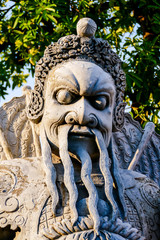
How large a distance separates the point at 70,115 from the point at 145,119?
10.8 ft

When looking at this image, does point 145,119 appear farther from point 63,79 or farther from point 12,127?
point 63,79

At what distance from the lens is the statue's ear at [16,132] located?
5887mm

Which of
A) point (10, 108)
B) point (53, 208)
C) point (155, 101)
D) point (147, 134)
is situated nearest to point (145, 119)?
point (155, 101)

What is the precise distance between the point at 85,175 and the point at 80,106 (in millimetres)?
601

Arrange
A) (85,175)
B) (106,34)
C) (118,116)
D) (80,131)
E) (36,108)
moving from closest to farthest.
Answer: (85,175)
(80,131)
(36,108)
(118,116)
(106,34)

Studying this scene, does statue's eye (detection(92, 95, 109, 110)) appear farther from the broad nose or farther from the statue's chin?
the statue's chin

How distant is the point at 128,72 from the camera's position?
7.51 meters

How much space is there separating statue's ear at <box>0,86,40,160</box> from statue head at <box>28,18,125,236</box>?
0.88m

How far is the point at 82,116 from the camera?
4742mm

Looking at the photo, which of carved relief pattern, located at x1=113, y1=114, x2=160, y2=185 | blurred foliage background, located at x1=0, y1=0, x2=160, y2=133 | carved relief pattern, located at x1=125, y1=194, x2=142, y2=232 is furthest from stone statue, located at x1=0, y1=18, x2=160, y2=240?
blurred foliage background, located at x1=0, y1=0, x2=160, y2=133

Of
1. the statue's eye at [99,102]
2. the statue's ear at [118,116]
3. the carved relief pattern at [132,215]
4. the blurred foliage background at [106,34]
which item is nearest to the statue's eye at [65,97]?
the statue's eye at [99,102]

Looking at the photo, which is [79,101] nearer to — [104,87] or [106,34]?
[104,87]

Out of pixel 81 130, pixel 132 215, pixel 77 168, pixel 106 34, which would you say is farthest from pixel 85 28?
pixel 106 34

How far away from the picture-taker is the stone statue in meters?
4.53
